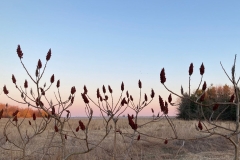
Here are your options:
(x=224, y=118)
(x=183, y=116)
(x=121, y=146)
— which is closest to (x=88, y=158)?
(x=121, y=146)

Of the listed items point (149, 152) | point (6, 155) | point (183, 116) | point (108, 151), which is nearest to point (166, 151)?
point (149, 152)

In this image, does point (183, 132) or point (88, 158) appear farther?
point (183, 132)

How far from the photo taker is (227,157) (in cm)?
1059

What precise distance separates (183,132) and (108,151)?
6.95 m

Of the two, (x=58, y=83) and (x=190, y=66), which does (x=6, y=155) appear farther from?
(x=190, y=66)

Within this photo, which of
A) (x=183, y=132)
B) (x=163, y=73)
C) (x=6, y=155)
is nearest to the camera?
(x=163, y=73)

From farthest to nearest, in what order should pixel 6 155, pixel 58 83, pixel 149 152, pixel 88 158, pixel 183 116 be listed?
1. pixel 183 116
2. pixel 149 152
3. pixel 6 155
4. pixel 88 158
5. pixel 58 83

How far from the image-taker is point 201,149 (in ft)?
47.6

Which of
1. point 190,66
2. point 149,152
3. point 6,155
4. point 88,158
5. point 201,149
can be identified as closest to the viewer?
point 190,66

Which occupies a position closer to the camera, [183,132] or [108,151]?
[108,151]

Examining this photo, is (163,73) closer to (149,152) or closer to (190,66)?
(190,66)

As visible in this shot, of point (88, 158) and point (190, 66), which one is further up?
point (190, 66)

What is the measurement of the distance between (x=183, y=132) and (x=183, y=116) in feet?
93.2

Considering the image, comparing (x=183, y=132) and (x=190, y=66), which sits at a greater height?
(x=190, y=66)
